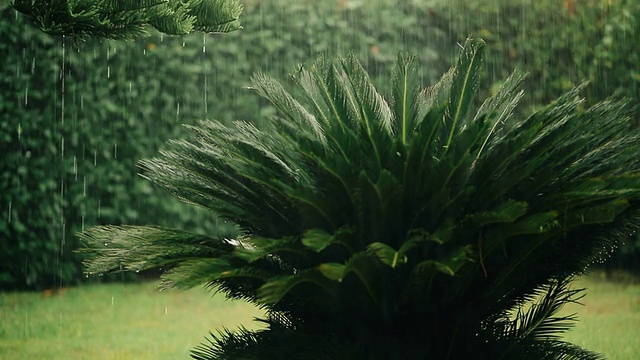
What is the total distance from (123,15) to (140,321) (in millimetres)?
3162

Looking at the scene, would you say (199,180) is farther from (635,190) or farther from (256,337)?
(635,190)

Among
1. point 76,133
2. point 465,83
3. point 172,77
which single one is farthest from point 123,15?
point 172,77

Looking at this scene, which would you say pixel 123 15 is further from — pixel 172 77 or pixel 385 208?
pixel 172 77

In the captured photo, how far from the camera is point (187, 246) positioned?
298 cm

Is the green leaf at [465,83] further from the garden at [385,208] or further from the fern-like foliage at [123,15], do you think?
the fern-like foliage at [123,15]

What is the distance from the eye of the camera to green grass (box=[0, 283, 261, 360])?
5328mm

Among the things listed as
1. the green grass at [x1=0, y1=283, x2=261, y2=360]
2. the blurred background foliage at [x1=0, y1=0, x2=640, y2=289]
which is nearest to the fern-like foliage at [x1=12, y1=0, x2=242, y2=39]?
the green grass at [x1=0, y1=283, x2=261, y2=360]

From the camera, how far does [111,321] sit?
603 cm

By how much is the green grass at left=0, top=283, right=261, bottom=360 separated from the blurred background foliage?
1.31ft

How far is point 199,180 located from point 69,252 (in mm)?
3867

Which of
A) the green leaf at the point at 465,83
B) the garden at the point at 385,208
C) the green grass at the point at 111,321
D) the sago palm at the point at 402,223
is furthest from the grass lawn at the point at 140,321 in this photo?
the green leaf at the point at 465,83

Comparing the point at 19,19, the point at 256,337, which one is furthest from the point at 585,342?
the point at 19,19

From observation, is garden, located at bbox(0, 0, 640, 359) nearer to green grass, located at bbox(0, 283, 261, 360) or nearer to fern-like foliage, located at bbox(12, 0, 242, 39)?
fern-like foliage, located at bbox(12, 0, 242, 39)

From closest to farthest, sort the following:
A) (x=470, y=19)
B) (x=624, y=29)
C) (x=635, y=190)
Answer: (x=635, y=190), (x=624, y=29), (x=470, y=19)
